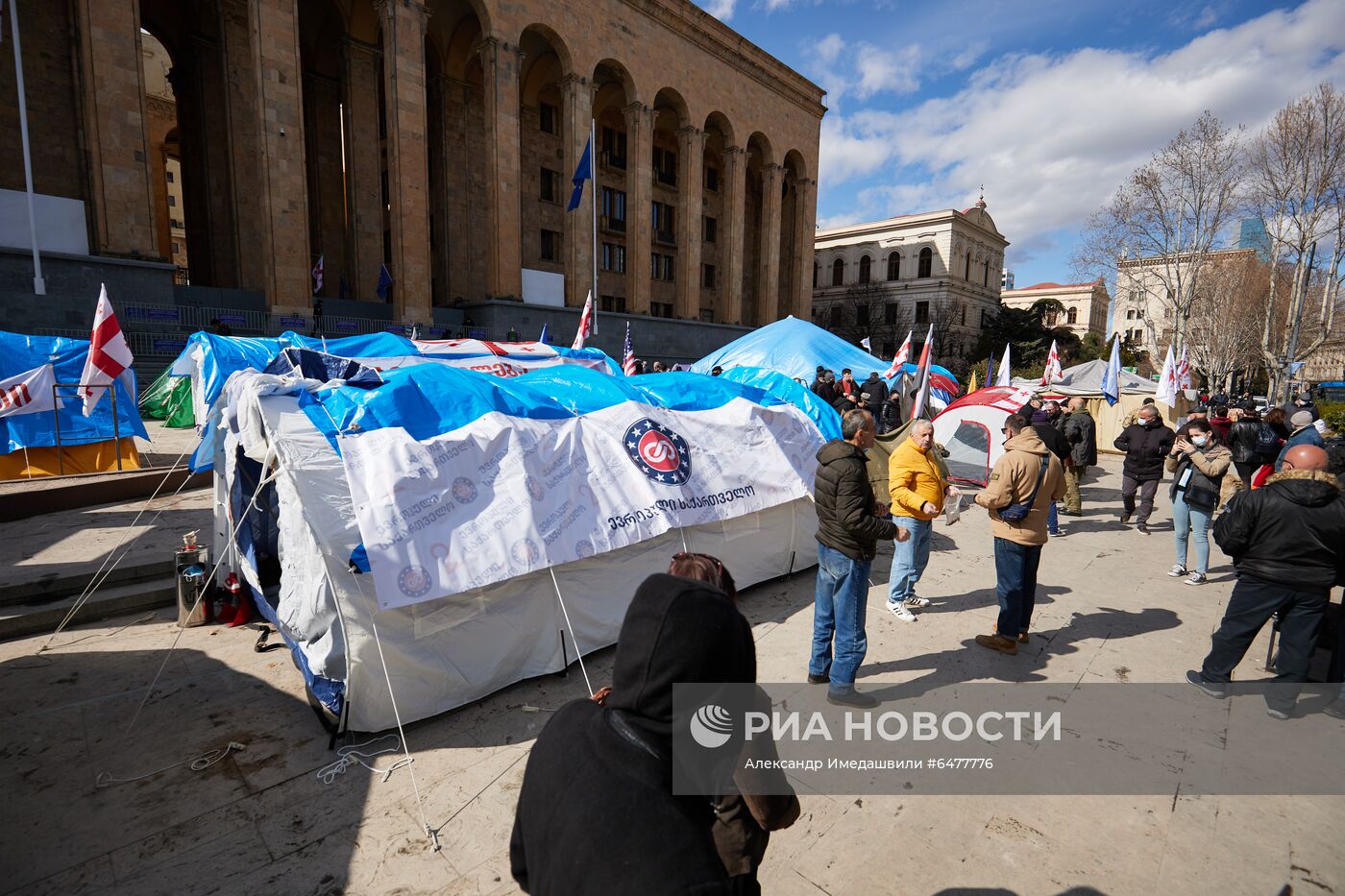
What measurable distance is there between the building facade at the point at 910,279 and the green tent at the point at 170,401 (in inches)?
2056

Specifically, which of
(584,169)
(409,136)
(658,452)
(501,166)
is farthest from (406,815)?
(501,166)

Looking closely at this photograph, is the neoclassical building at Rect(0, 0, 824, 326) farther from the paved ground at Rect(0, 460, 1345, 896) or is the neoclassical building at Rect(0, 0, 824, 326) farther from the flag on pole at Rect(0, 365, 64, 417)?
the paved ground at Rect(0, 460, 1345, 896)

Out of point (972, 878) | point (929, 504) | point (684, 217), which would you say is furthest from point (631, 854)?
point (684, 217)

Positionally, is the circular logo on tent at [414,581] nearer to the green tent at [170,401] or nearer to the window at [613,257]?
the green tent at [170,401]

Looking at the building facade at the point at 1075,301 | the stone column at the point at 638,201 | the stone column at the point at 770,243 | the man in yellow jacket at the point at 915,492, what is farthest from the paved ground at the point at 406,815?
the building facade at the point at 1075,301

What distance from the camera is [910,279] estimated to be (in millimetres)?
→ 59344

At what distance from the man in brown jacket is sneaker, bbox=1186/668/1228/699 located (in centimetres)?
122

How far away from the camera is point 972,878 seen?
10.1 ft

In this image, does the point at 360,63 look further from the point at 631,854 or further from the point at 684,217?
the point at 631,854

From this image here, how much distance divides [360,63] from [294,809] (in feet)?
100

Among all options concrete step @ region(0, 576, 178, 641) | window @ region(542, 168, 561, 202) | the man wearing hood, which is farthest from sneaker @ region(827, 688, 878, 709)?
window @ region(542, 168, 561, 202)

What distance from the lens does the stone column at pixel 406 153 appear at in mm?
22234

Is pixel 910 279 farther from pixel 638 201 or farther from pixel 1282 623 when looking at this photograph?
pixel 1282 623

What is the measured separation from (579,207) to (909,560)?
27.6 m
